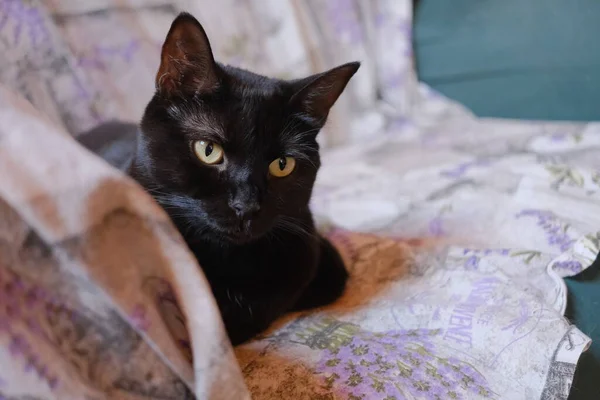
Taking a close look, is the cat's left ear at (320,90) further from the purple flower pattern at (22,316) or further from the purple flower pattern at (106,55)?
the purple flower pattern at (106,55)

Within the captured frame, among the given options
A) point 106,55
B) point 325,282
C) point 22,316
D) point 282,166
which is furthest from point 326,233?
point 22,316

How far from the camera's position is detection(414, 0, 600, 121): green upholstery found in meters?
1.48

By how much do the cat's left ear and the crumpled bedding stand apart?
0.32 m

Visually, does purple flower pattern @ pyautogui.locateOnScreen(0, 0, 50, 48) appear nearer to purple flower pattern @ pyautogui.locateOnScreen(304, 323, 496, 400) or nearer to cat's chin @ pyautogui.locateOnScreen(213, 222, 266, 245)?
cat's chin @ pyautogui.locateOnScreen(213, 222, 266, 245)

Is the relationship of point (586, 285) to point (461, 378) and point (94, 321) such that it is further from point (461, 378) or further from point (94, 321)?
point (94, 321)

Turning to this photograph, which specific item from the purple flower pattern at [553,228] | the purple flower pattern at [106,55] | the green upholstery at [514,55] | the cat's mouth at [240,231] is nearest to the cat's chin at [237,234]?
the cat's mouth at [240,231]

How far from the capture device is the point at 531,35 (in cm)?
155

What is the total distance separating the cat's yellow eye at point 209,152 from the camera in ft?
2.48

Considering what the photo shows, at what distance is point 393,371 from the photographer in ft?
2.25

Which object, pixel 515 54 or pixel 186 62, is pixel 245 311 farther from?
pixel 515 54

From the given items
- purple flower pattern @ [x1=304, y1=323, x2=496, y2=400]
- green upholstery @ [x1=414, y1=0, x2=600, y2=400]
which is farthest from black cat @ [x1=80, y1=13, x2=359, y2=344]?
green upholstery @ [x1=414, y1=0, x2=600, y2=400]

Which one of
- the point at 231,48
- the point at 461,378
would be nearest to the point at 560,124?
the point at 231,48

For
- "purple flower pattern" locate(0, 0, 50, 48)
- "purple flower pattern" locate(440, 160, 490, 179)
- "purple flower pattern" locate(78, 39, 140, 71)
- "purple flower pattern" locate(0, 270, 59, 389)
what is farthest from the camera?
"purple flower pattern" locate(440, 160, 490, 179)

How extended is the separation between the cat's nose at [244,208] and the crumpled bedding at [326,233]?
186 mm
